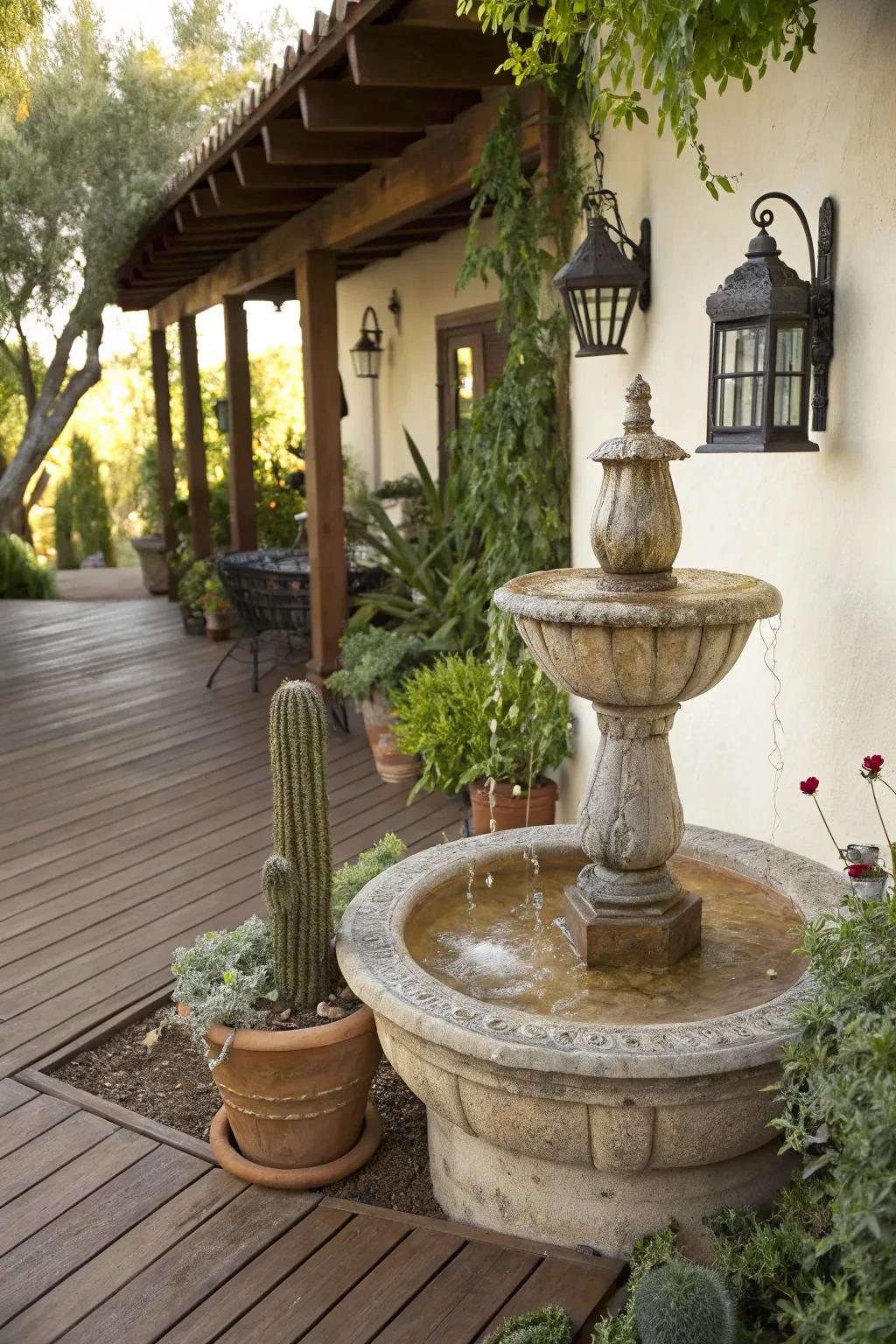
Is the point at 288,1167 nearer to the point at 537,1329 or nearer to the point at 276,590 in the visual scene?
the point at 537,1329

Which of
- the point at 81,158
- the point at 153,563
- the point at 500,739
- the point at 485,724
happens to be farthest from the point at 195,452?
the point at 500,739

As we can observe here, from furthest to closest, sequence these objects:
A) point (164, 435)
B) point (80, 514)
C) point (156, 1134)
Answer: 1. point (80, 514)
2. point (164, 435)
3. point (156, 1134)

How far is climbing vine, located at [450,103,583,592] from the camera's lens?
13.8 ft

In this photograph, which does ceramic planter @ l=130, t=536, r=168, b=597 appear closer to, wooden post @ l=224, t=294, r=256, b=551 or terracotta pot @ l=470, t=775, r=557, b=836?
wooden post @ l=224, t=294, r=256, b=551

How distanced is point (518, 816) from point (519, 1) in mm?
2714

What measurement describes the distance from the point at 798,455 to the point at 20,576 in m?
11.5

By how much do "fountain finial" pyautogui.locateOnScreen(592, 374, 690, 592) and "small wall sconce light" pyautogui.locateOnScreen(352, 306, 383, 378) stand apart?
7033mm

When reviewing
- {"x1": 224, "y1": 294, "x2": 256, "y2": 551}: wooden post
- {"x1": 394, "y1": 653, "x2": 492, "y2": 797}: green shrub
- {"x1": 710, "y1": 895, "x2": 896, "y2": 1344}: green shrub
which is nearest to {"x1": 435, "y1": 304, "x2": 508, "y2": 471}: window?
{"x1": 224, "y1": 294, "x2": 256, "y2": 551}: wooden post

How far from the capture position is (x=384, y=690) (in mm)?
5414

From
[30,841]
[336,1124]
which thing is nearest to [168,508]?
[30,841]

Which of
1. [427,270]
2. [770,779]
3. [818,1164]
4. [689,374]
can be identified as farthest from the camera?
[427,270]

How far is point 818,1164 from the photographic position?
1766mm

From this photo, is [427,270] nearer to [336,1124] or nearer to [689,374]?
[689,374]

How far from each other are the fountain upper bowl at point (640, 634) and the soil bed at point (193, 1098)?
1.06 meters
